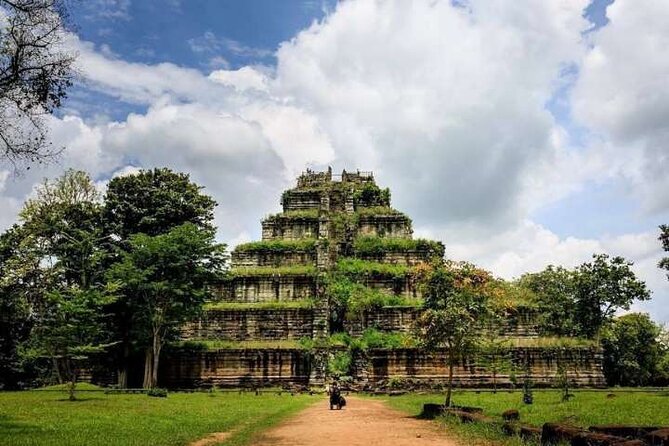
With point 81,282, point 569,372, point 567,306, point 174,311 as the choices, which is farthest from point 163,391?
point 567,306

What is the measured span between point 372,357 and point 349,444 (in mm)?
26101

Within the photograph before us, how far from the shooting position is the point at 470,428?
1641 centimetres

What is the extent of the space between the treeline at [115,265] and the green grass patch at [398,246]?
40.9ft

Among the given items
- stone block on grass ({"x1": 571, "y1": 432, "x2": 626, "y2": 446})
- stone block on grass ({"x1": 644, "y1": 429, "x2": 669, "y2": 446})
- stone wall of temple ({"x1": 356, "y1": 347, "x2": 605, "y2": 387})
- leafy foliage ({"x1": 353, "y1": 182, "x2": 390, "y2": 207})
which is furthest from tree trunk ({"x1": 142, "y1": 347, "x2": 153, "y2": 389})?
stone block on grass ({"x1": 644, "y1": 429, "x2": 669, "y2": 446})

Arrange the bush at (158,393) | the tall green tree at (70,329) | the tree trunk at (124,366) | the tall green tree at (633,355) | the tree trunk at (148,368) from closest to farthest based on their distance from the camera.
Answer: the tall green tree at (70,329) < the bush at (158,393) < the tree trunk at (148,368) < the tree trunk at (124,366) < the tall green tree at (633,355)

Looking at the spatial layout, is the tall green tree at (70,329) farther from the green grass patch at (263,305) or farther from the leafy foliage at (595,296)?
the leafy foliage at (595,296)

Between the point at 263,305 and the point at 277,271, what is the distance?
375 centimetres

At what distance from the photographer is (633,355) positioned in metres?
55.8

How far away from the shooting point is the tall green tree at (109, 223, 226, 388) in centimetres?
3716

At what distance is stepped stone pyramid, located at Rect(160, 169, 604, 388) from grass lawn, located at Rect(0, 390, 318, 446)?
10.9 metres

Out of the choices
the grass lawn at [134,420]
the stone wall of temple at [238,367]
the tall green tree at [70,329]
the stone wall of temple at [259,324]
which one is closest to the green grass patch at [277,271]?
the stone wall of temple at [259,324]

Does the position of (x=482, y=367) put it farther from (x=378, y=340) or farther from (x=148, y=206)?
(x=148, y=206)

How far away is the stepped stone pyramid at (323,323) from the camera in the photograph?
130ft

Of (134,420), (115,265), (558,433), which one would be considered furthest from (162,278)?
(558,433)
